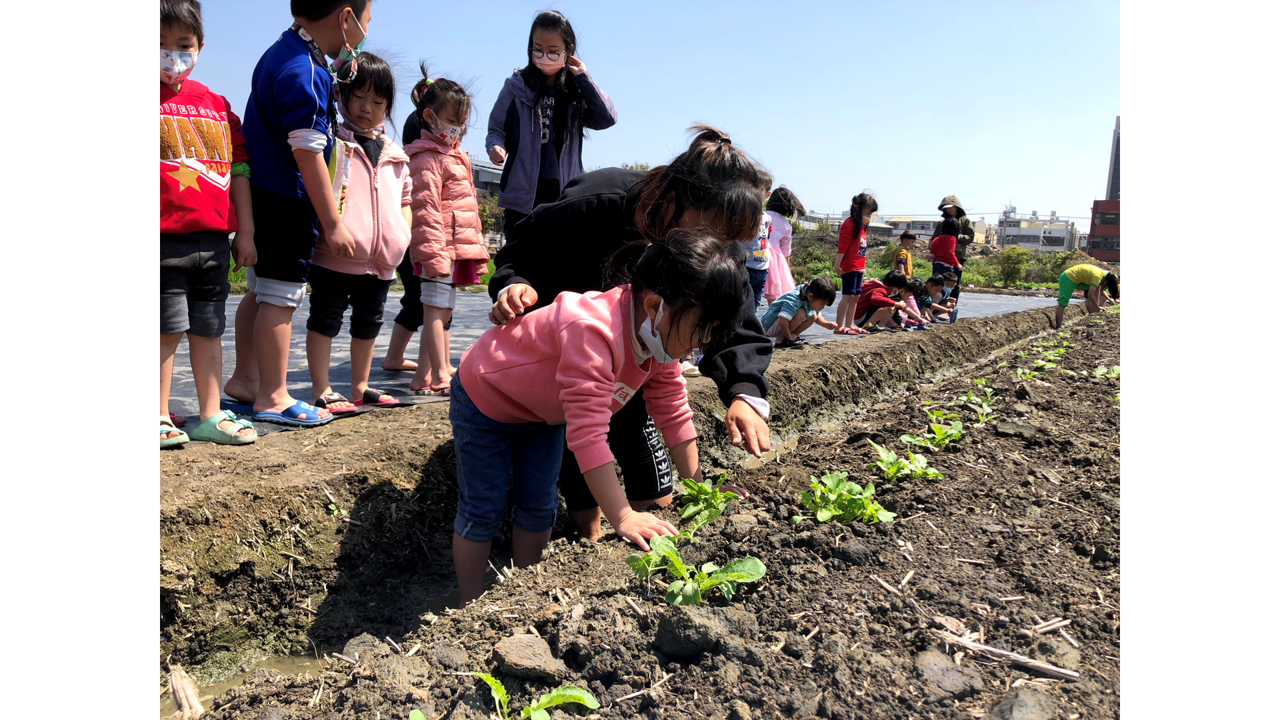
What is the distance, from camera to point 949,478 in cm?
260

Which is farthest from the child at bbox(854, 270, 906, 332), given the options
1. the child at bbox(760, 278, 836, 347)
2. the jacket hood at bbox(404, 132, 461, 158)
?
the jacket hood at bbox(404, 132, 461, 158)

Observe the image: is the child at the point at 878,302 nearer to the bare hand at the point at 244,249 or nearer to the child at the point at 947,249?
the child at the point at 947,249

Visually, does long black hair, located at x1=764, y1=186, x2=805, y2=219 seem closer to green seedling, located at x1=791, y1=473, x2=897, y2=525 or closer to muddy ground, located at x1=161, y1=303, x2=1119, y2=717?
muddy ground, located at x1=161, y1=303, x2=1119, y2=717

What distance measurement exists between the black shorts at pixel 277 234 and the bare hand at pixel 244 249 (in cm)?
9

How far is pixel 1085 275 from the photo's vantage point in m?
12.2

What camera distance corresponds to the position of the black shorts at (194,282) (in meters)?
2.43

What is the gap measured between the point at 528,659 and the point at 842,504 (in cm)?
108

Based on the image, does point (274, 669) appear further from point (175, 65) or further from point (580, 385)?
point (175, 65)

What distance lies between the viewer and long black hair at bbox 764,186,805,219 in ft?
21.6

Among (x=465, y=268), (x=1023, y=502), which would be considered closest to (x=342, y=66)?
(x=465, y=268)

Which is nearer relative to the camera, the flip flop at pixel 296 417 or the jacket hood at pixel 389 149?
the flip flop at pixel 296 417

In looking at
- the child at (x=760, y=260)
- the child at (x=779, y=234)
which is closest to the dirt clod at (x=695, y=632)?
the child at (x=760, y=260)

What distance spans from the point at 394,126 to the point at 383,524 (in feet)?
5.86

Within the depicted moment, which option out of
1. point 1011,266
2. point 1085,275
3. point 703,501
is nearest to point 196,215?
point 703,501
